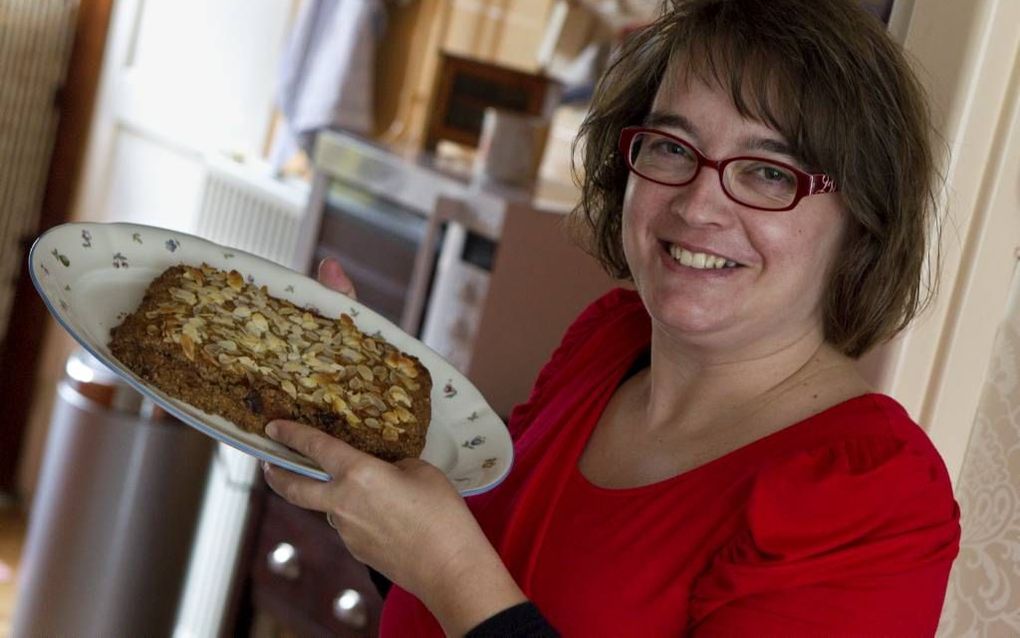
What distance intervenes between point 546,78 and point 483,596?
2.15 metres

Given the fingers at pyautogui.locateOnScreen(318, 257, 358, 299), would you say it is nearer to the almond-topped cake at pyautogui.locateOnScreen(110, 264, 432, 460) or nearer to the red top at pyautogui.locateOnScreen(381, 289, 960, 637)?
the almond-topped cake at pyautogui.locateOnScreen(110, 264, 432, 460)

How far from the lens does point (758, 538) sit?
102cm

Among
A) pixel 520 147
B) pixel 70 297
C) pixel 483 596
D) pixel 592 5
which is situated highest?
pixel 592 5

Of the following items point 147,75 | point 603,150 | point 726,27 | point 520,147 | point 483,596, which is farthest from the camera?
point 147,75

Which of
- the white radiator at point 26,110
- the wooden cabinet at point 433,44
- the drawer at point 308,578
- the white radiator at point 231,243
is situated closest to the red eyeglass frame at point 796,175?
the drawer at point 308,578

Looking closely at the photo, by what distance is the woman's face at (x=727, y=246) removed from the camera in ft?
3.75

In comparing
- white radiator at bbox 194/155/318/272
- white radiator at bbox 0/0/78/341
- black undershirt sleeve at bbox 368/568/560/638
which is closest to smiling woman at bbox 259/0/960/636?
black undershirt sleeve at bbox 368/568/560/638

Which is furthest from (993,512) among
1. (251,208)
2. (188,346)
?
(251,208)

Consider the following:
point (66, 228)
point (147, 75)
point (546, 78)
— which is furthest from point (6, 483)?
point (66, 228)

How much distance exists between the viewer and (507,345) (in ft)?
7.70

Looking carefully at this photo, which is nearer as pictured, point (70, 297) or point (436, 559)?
point (436, 559)

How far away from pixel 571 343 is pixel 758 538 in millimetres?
509

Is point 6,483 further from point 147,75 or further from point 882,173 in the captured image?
point 882,173

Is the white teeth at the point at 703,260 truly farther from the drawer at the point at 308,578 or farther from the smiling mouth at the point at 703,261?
the drawer at the point at 308,578
